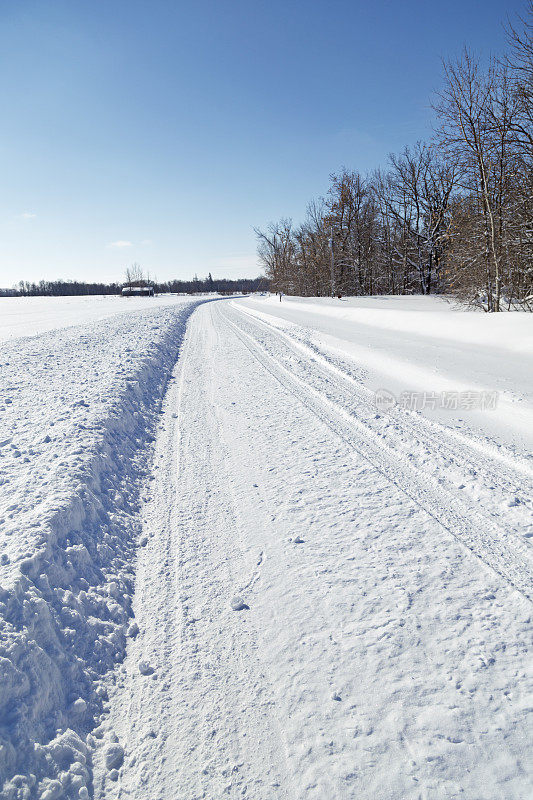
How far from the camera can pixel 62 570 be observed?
105 inches

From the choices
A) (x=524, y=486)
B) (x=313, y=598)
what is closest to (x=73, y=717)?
(x=313, y=598)

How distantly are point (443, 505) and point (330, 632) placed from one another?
1579 millimetres

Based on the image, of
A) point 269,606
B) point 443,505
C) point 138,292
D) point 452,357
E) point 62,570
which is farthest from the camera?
point 138,292

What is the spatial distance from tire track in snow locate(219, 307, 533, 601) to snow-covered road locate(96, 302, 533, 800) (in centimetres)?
2

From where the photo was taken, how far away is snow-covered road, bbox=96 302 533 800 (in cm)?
163

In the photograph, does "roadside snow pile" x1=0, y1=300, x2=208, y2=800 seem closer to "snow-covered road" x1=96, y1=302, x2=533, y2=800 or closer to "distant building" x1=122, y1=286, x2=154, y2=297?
"snow-covered road" x1=96, y1=302, x2=533, y2=800

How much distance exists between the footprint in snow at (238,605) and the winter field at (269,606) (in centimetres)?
2

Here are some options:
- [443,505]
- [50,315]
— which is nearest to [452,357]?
[443,505]

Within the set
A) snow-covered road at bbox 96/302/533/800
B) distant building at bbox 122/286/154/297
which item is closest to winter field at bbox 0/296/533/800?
snow-covered road at bbox 96/302/533/800

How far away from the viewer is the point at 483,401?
5777 millimetres

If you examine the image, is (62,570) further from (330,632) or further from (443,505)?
(443,505)

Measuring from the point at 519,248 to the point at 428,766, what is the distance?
1621cm

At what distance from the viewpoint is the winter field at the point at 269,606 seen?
5.44ft

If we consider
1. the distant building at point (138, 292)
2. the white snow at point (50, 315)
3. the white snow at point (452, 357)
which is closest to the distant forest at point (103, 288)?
the distant building at point (138, 292)
